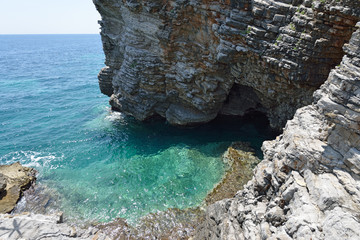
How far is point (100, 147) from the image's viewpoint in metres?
25.6

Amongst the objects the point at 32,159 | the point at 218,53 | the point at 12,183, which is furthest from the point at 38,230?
the point at 218,53

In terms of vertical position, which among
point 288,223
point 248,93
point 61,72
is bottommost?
point 61,72

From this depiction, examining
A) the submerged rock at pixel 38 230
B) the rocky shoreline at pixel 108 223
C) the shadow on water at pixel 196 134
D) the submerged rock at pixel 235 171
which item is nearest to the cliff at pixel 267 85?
the shadow on water at pixel 196 134

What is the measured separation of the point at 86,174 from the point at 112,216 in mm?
6181

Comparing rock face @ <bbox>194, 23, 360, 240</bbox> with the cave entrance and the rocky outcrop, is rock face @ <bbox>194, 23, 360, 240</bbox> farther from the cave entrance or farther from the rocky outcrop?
the rocky outcrop

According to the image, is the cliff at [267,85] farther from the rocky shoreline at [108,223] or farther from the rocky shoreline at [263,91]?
the rocky shoreline at [108,223]

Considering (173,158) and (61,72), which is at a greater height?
(173,158)

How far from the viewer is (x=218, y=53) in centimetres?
2020

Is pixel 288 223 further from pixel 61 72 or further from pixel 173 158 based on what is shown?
pixel 61 72

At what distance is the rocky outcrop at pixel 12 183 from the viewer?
1886cm

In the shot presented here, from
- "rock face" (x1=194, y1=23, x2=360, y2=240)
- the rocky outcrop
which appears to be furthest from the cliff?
the rocky outcrop

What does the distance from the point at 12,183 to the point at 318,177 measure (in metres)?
23.8

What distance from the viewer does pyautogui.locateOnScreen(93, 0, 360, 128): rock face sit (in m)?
15.4

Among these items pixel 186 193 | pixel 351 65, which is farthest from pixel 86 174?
pixel 351 65
